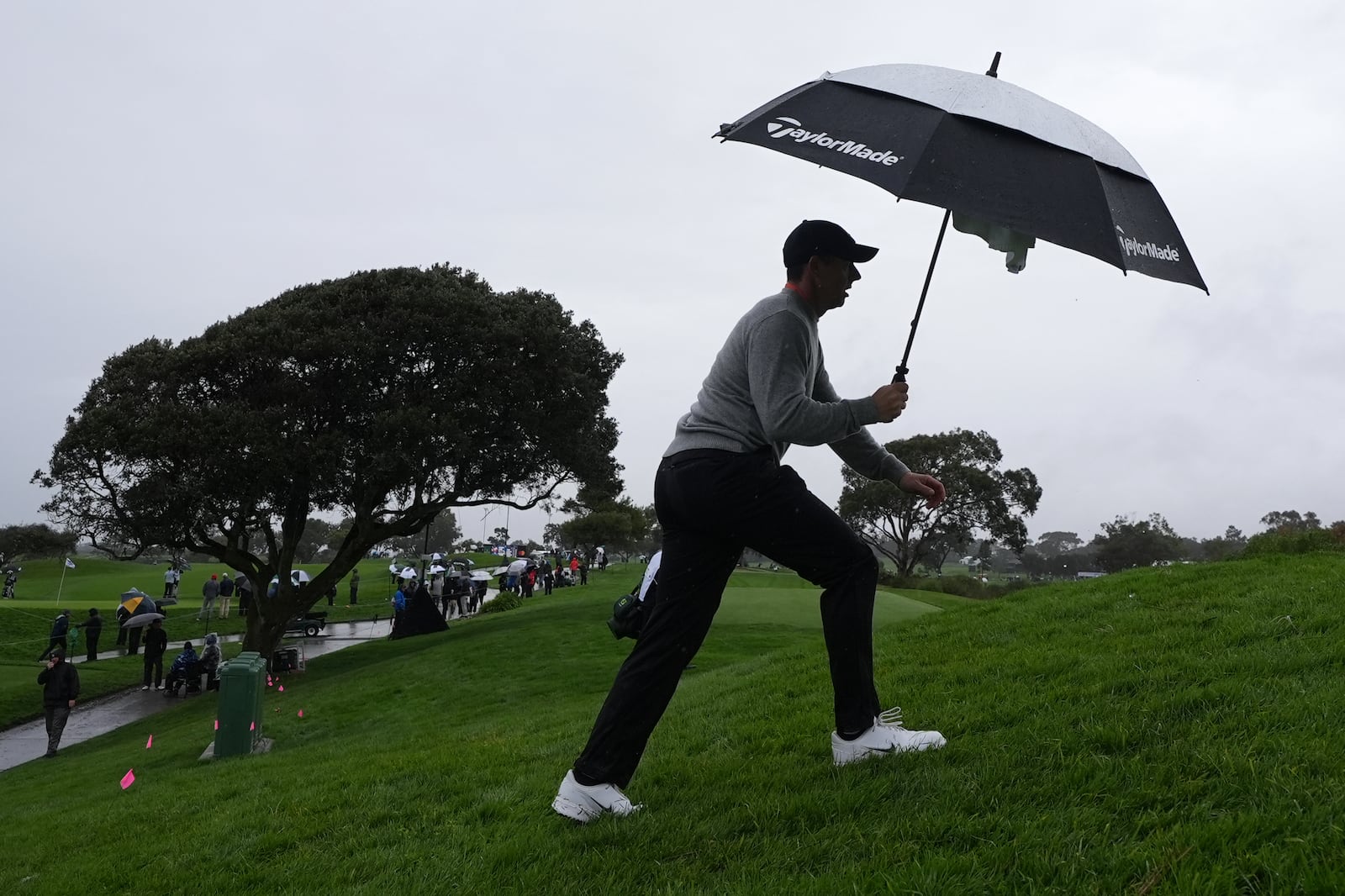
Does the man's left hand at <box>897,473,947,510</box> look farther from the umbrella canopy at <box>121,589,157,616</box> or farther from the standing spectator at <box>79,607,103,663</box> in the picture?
the standing spectator at <box>79,607,103,663</box>

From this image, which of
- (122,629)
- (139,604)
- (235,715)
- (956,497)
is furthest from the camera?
(956,497)

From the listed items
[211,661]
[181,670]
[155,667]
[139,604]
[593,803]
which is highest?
[593,803]

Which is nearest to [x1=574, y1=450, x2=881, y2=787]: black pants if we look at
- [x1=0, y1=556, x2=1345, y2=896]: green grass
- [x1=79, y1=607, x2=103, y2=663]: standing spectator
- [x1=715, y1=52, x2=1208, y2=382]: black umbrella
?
[x1=0, y1=556, x2=1345, y2=896]: green grass

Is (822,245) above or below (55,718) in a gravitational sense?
above

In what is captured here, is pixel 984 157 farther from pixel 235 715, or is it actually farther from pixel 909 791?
pixel 235 715

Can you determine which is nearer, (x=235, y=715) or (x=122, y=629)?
(x=235, y=715)

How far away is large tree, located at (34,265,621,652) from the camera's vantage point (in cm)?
1997

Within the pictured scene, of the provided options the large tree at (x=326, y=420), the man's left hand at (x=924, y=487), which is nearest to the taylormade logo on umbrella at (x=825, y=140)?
the man's left hand at (x=924, y=487)

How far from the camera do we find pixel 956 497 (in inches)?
2152

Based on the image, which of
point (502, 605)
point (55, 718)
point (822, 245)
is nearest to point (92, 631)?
point (55, 718)

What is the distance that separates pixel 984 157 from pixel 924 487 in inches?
52.3

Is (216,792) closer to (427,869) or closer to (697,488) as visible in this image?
(427,869)

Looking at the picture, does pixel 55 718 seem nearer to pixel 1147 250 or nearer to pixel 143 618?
pixel 143 618

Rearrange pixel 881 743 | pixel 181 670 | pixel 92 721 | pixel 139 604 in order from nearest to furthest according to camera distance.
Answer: pixel 881 743, pixel 92 721, pixel 181 670, pixel 139 604
